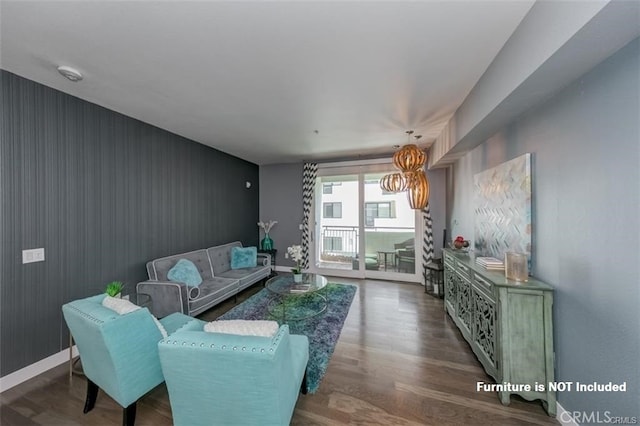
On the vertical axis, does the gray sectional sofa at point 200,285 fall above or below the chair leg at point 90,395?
above

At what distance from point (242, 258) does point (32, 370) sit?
8.47ft

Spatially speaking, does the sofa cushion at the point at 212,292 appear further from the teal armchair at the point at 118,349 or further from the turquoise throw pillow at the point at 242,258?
the teal armchair at the point at 118,349

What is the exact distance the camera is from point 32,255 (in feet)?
6.83

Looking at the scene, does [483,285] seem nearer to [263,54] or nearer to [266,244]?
[263,54]

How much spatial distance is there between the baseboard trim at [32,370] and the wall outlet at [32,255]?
3.10 feet

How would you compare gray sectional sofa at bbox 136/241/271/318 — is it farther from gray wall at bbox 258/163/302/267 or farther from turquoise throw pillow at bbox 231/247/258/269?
gray wall at bbox 258/163/302/267

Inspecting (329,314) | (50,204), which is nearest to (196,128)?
(50,204)

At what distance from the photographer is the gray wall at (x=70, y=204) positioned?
→ 6.51ft

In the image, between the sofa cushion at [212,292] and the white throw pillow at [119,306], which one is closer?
the white throw pillow at [119,306]

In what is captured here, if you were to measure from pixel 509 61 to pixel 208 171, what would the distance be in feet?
14.3

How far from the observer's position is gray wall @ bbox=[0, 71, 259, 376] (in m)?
1.98

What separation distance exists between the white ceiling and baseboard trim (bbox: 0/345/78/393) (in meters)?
2.62

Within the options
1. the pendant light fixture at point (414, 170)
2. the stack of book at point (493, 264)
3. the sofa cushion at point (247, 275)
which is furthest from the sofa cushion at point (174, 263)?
the stack of book at point (493, 264)

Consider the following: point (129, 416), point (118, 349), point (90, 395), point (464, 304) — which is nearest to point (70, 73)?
point (118, 349)
